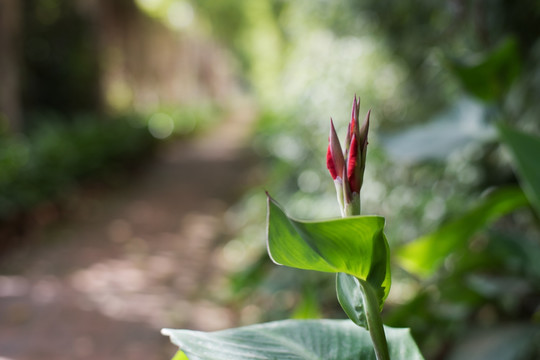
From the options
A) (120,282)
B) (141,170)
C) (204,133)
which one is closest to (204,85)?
(204,133)

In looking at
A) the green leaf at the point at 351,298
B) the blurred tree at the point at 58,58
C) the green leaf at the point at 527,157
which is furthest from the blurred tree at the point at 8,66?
the green leaf at the point at 351,298

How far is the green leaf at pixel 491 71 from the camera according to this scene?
1.63 metres

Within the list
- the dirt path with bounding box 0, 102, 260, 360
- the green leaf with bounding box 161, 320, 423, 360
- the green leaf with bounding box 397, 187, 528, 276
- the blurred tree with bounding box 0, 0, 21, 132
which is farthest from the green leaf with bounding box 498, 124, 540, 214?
the blurred tree with bounding box 0, 0, 21, 132

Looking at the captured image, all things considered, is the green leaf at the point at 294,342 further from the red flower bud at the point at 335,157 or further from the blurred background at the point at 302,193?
the blurred background at the point at 302,193

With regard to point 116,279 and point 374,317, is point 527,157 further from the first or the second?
point 116,279

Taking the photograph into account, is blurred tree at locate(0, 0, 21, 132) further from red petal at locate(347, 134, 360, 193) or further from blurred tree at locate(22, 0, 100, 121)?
red petal at locate(347, 134, 360, 193)

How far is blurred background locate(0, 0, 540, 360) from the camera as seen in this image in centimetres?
183

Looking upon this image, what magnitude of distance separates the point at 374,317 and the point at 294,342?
0.57 ft

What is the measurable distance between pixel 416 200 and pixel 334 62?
1.60 metres

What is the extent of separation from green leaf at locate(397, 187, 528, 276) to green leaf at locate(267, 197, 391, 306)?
3.26ft

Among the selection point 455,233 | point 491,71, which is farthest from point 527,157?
point 491,71

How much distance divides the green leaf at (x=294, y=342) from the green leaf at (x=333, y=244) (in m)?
0.17

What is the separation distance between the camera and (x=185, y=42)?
2212 centimetres

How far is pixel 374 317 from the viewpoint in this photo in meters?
0.62
